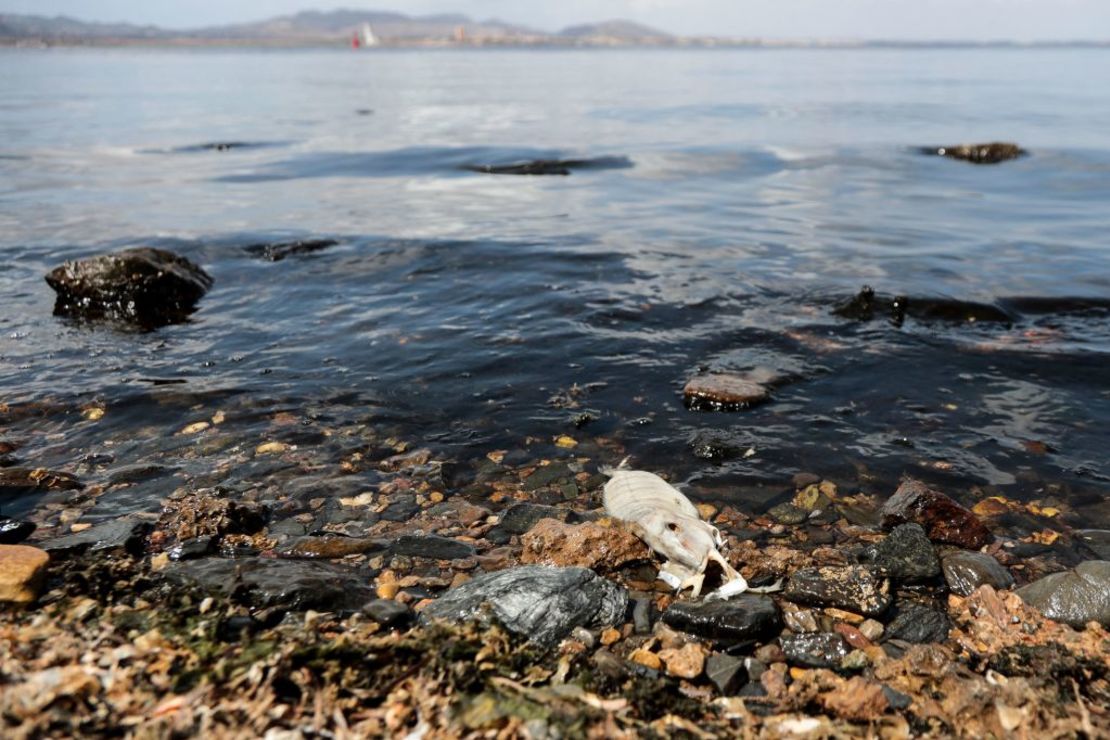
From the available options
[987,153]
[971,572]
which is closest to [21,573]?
[971,572]

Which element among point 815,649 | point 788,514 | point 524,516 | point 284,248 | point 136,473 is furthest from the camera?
point 284,248

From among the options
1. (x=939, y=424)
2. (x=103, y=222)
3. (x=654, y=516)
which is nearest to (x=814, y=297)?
(x=939, y=424)

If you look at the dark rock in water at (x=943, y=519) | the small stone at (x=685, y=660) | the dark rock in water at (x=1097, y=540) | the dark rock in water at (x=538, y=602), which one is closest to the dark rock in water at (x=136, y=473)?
the dark rock in water at (x=538, y=602)

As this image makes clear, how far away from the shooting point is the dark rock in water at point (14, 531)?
18.7ft

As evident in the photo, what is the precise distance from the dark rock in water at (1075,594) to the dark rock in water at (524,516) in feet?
10.8

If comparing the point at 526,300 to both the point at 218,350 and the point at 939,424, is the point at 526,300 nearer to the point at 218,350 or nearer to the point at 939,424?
the point at 218,350

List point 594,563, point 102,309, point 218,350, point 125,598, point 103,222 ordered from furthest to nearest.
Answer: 1. point 103,222
2. point 102,309
3. point 218,350
4. point 594,563
5. point 125,598

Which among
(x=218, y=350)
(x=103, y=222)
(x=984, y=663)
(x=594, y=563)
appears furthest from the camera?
(x=103, y=222)

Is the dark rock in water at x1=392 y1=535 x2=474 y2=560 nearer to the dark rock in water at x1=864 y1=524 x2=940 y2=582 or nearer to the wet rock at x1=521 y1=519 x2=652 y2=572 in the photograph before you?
the wet rock at x1=521 y1=519 x2=652 y2=572

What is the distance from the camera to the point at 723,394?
8.34 m

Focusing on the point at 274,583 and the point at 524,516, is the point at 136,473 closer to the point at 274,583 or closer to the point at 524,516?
the point at 274,583

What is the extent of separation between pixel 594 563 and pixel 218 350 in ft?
22.5

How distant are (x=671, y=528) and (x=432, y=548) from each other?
1753 millimetres

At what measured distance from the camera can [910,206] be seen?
20.2m
